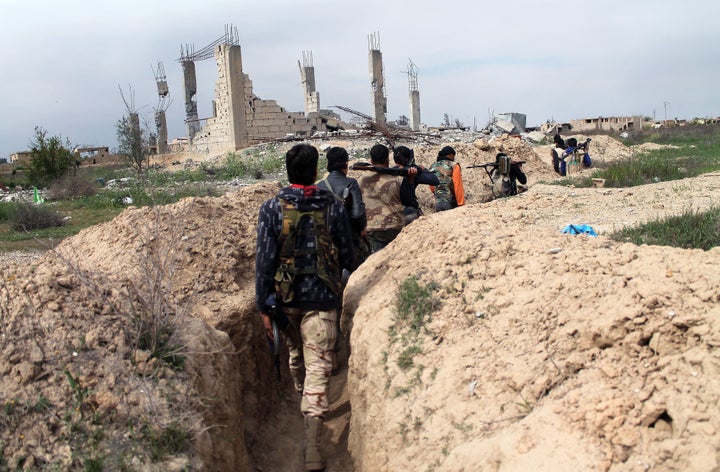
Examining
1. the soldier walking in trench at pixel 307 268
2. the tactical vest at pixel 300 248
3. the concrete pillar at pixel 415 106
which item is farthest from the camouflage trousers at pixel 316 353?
the concrete pillar at pixel 415 106

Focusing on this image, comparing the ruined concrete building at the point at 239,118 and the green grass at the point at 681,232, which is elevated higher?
the ruined concrete building at the point at 239,118

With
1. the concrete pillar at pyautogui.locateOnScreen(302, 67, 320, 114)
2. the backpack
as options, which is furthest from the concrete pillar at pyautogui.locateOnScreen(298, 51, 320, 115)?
the backpack

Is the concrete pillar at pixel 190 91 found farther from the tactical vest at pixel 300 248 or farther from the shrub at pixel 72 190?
the tactical vest at pixel 300 248

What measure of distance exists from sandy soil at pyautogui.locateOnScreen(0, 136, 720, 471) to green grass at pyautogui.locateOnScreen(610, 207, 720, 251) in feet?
3.53

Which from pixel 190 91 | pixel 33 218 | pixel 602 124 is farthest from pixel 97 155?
pixel 602 124

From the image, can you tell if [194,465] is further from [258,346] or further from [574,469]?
[258,346]

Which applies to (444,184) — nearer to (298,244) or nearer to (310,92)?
(298,244)

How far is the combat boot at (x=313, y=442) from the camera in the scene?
393 cm

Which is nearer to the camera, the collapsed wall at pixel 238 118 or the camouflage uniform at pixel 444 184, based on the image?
the camouflage uniform at pixel 444 184

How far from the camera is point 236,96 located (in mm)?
23828

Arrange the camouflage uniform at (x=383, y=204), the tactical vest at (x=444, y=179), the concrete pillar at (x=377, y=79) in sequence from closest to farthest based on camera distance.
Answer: the camouflage uniform at (x=383, y=204)
the tactical vest at (x=444, y=179)
the concrete pillar at (x=377, y=79)

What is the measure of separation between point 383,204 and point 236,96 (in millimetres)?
19406

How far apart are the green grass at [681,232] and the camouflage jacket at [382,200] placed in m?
1.82

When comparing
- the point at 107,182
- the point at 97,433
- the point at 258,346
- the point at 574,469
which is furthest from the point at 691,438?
the point at 107,182
